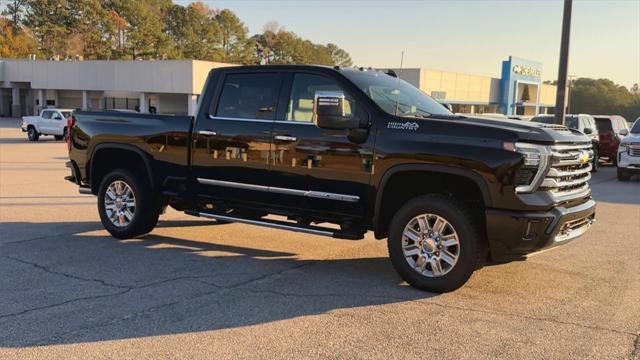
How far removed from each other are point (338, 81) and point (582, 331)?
10.8ft

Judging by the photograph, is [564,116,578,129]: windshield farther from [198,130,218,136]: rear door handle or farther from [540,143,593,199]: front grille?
[198,130,218,136]: rear door handle

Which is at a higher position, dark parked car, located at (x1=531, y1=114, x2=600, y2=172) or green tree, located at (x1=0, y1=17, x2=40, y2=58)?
green tree, located at (x1=0, y1=17, x2=40, y2=58)

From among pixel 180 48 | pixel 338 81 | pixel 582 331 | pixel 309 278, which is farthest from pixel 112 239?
pixel 180 48

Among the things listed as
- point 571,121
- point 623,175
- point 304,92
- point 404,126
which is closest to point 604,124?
point 571,121

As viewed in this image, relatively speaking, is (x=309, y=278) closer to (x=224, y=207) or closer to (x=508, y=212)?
(x=224, y=207)

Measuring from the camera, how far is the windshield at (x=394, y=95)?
6.21 m

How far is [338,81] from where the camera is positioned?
6.30 metres

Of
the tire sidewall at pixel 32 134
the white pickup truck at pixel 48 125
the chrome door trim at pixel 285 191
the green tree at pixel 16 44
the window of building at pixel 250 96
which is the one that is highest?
the green tree at pixel 16 44

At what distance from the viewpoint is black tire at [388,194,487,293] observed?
5.45 m

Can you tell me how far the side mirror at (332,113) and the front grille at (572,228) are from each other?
2124 millimetres

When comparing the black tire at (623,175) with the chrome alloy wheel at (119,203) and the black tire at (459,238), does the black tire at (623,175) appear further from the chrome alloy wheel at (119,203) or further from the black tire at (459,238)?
the chrome alloy wheel at (119,203)

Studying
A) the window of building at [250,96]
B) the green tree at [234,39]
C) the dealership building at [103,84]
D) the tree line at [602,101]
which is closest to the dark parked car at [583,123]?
the window of building at [250,96]

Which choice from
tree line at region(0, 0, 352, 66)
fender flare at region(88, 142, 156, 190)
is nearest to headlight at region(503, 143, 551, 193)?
fender flare at region(88, 142, 156, 190)

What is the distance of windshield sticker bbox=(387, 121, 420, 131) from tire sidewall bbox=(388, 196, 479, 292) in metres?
0.67
